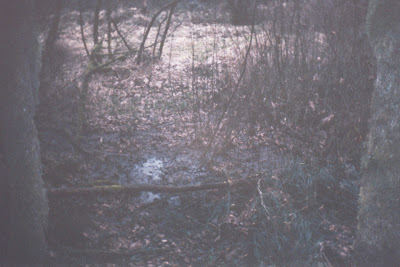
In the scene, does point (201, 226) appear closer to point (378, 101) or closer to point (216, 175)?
point (216, 175)

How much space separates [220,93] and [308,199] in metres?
2.50

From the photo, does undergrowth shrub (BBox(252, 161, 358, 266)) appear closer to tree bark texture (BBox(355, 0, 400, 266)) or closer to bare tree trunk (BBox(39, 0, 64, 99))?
tree bark texture (BBox(355, 0, 400, 266))

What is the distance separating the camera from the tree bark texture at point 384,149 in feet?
7.98

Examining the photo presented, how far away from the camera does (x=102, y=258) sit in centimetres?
340

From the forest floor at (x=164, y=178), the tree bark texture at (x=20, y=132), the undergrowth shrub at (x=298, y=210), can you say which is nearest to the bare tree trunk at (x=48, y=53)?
the forest floor at (x=164, y=178)

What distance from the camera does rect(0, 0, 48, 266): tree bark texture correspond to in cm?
237

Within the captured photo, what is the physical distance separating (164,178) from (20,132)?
2536 mm

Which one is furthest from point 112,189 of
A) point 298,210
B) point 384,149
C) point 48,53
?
point 48,53

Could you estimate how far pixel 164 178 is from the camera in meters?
4.84

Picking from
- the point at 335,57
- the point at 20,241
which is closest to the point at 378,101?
the point at 20,241

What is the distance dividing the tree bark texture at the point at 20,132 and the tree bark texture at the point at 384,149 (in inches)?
90.2

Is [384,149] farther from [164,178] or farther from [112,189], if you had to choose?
[164,178]

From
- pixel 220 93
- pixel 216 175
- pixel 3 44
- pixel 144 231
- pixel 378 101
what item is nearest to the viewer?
pixel 3 44

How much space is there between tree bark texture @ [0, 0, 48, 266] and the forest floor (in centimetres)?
69
